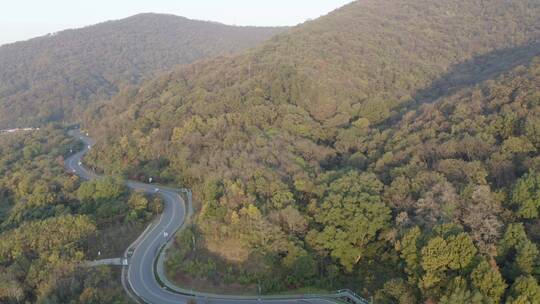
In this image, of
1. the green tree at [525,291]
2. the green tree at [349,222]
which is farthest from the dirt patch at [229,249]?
the green tree at [525,291]

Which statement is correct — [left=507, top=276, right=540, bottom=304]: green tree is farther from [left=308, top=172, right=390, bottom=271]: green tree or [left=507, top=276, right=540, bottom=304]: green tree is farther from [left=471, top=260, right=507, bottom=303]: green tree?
[left=308, top=172, right=390, bottom=271]: green tree

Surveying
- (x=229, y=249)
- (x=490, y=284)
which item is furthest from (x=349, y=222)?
(x=490, y=284)

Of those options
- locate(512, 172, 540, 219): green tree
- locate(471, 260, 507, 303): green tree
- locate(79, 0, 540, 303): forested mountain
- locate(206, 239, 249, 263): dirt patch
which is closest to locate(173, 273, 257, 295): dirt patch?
locate(79, 0, 540, 303): forested mountain

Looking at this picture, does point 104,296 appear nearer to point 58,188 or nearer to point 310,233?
point 310,233

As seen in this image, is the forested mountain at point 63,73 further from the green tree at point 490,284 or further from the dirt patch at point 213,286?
the green tree at point 490,284

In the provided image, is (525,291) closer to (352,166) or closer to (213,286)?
(213,286)

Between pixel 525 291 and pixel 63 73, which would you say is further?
pixel 63 73
